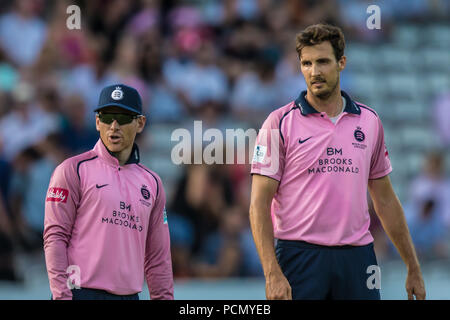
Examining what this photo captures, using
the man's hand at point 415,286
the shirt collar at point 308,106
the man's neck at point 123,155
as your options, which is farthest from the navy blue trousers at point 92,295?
the man's hand at point 415,286

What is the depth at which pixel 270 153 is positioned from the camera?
4.61 m

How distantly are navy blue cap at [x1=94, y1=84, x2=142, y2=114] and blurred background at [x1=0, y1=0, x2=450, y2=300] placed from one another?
136 inches

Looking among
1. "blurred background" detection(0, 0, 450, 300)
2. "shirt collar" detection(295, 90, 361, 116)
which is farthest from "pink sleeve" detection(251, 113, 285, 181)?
"blurred background" detection(0, 0, 450, 300)

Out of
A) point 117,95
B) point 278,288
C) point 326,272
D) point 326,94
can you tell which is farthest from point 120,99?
point 326,272

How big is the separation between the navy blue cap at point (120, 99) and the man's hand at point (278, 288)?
1.18 metres

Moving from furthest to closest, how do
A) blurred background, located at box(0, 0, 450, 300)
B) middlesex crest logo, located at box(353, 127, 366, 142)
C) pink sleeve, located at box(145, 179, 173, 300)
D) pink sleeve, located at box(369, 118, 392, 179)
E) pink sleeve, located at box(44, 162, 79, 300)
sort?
1. blurred background, located at box(0, 0, 450, 300)
2. pink sleeve, located at box(369, 118, 392, 179)
3. middlesex crest logo, located at box(353, 127, 366, 142)
4. pink sleeve, located at box(145, 179, 173, 300)
5. pink sleeve, located at box(44, 162, 79, 300)

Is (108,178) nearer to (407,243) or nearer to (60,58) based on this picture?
(407,243)

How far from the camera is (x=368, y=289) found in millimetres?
4594

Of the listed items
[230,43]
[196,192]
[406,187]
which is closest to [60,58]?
[230,43]

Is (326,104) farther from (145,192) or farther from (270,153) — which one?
(145,192)

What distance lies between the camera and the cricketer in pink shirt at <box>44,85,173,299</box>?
4.23 metres

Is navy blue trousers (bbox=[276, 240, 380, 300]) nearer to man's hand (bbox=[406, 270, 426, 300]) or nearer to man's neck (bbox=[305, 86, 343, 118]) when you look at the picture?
man's hand (bbox=[406, 270, 426, 300])

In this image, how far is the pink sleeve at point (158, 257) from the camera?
460 cm

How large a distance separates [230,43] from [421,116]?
9.31ft
